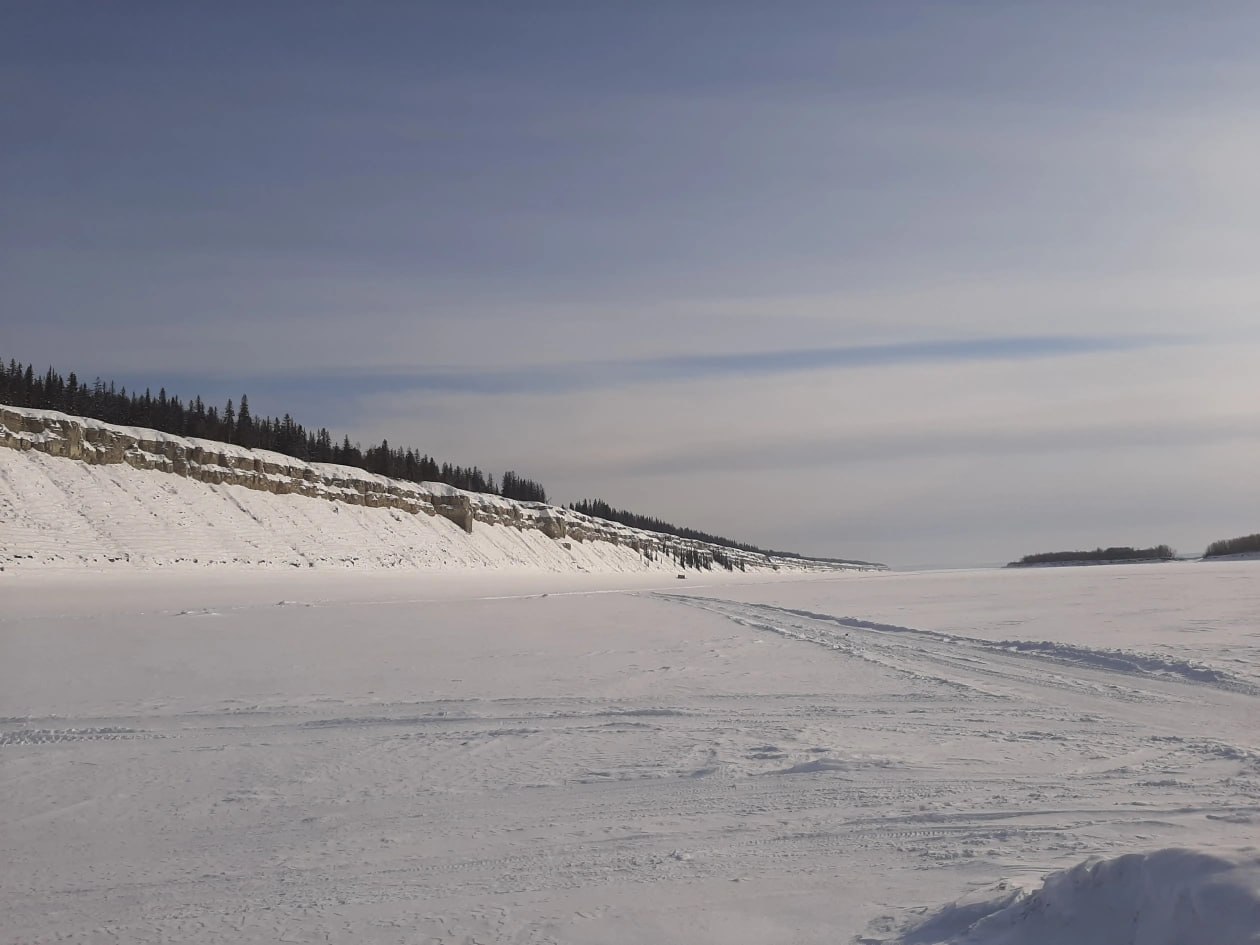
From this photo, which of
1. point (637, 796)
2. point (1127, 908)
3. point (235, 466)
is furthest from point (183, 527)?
point (1127, 908)

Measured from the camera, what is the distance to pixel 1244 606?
70.5ft

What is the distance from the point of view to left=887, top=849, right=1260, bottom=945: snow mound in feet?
10.4

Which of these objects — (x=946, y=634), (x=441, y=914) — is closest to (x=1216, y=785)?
(x=441, y=914)

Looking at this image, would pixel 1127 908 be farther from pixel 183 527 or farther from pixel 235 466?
pixel 235 466

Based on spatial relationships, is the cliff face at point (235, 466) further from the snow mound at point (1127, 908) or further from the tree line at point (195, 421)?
the snow mound at point (1127, 908)

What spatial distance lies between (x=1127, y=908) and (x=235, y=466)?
230ft

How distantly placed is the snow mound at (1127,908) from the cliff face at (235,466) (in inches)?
2226

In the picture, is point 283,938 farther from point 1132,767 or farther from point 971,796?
point 1132,767

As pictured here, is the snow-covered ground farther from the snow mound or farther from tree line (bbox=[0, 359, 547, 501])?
tree line (bbox=[0, 359, 547, 501])

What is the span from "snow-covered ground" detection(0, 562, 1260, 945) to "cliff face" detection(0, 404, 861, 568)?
141 ft

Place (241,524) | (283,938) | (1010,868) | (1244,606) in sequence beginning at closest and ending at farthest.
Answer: (283,938)
(1010,868)
(1244,606)
(241,524)

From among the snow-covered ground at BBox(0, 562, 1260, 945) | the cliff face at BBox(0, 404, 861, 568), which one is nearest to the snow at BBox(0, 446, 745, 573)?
the cliff face at BBox(0, 404, 861, 568)

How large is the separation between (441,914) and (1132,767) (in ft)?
18.7

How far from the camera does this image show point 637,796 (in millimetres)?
6484
